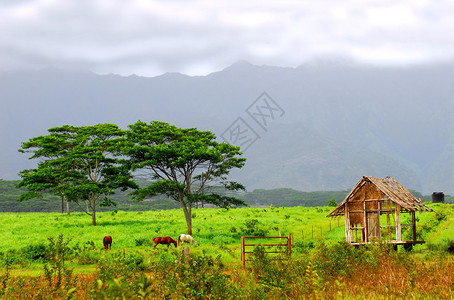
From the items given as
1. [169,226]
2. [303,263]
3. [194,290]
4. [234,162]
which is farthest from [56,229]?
[194,290]

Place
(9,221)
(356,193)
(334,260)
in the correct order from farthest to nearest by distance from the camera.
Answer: (9,221) < (356,193) < (334,260)

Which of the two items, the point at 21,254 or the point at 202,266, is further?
the point at 21,254

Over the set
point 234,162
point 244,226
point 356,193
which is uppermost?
point 234,162

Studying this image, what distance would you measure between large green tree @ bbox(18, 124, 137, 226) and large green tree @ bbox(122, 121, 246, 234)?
283 centimetres

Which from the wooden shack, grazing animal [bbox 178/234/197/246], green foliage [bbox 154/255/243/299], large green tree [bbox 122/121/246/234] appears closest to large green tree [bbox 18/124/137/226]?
large green tree [bbox 122/121/246/234]

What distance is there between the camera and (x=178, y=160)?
37156 mm

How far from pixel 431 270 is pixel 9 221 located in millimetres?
44720

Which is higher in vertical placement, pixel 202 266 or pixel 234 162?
pixel 234 162

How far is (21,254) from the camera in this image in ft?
83.9

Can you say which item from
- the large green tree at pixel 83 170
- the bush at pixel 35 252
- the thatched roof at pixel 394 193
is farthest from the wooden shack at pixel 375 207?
the large green tree at pixel 83 170

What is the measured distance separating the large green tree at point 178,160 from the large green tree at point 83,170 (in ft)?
9.27

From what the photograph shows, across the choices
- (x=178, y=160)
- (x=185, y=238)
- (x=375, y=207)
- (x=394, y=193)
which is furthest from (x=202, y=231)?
(x=394, y=193)

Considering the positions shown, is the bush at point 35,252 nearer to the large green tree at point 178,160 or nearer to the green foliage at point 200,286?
the large green tree at point 178,160

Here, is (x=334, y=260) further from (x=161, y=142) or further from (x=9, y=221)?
(x=9, y=221)
